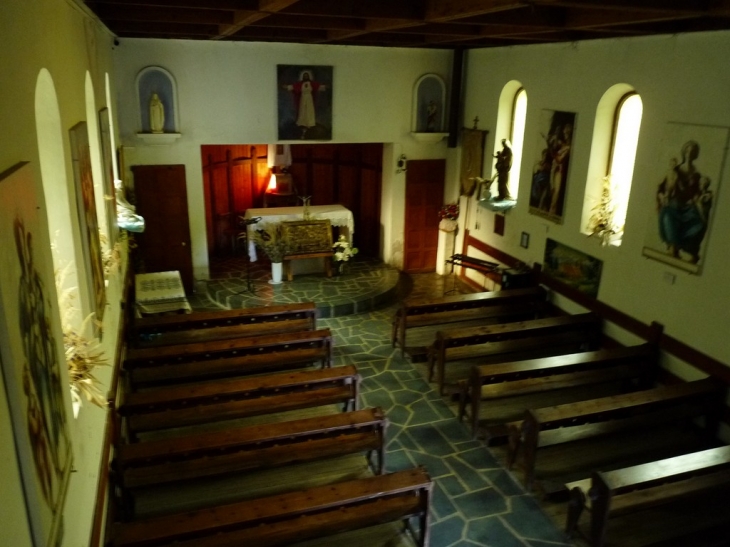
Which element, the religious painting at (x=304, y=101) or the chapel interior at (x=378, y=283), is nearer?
the chapel interior at (x=378, y=283)

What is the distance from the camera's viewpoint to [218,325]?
28.3 feet

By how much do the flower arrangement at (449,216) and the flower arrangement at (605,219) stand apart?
397 cm

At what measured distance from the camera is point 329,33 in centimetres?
946

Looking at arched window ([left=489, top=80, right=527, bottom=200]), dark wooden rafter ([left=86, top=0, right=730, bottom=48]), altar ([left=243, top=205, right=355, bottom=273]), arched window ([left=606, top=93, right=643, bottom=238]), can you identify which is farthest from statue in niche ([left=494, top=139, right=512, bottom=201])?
altar ([left=243, top=205, right=355, bottom=273])

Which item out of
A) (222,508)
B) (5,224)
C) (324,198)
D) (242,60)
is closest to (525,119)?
(242,60)

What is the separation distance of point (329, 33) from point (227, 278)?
18.7 feet

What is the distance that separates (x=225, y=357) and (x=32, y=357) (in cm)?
515

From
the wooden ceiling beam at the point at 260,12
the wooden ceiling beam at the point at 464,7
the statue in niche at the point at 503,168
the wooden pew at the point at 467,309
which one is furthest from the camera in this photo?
the statue in niche at the point at 503,168

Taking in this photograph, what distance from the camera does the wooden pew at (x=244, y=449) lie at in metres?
5.28

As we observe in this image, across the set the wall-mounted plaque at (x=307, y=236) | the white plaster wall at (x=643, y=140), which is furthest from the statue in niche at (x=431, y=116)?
the wall-mounted plaque at (x=307, y=236)

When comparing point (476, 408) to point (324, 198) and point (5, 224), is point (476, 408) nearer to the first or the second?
point (5, 224)

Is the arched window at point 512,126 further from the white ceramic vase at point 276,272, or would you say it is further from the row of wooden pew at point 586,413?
the white ceramic vase at point 276,272

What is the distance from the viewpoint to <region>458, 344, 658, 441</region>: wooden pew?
698cm

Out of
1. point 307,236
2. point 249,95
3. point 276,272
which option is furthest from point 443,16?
point 276,272
